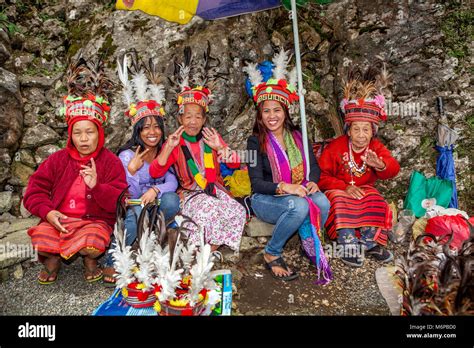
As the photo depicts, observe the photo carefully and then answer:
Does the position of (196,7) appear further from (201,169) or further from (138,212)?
(138,212)

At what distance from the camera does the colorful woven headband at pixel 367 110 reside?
419 centimetres

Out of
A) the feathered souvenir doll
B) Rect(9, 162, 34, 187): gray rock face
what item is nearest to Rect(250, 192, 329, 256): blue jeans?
the feathered souvenir doll

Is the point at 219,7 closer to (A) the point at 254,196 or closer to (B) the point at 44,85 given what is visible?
(A) the point at 254,196

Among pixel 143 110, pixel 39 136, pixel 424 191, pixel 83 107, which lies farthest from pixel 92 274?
pixel 424 191

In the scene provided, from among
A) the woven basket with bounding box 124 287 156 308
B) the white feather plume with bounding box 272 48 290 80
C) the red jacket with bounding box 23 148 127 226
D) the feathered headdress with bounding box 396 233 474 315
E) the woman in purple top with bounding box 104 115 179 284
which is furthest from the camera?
the white feather plume with bounding box 272 48 290 80

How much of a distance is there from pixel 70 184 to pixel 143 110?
1076 millimetres

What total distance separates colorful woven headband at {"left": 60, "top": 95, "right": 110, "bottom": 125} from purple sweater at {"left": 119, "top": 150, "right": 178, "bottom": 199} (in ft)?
1.67

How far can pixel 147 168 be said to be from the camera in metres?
4.11

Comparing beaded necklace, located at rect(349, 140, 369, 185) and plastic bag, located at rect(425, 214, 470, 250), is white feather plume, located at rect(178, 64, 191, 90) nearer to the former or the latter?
beaded necklace, located at rect(349, 140, 369, 185)

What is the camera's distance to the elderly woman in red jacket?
3518 mm

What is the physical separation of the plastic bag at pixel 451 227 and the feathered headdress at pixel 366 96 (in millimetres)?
1291
